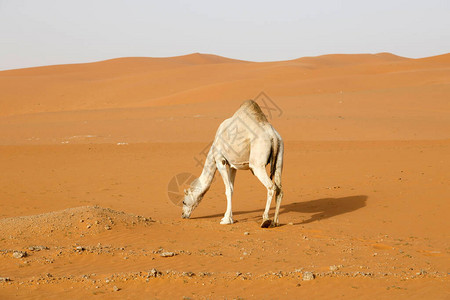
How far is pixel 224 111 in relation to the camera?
3622 centimetres

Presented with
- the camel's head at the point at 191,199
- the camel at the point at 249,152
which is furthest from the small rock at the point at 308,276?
the camel's head at the point at 191,199

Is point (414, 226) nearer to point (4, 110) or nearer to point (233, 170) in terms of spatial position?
point (233, 170)

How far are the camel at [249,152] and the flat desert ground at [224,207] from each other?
32.7 inches

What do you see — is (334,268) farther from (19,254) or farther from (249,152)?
(19,254)

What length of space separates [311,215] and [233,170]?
245 centimetres

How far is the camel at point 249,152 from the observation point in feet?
37.4

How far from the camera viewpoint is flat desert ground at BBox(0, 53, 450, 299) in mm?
7594

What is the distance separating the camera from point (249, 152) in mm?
11641

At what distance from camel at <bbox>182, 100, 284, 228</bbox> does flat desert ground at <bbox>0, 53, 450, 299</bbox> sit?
831mm

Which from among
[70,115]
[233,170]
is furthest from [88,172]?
[70,115]

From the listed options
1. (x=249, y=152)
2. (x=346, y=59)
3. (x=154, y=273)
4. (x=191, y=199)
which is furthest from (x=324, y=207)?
(x=346, y=59)

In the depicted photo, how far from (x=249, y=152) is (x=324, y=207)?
3.85 m

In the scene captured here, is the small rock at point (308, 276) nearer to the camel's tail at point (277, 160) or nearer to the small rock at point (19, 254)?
the camel's tail at point (277, 160)

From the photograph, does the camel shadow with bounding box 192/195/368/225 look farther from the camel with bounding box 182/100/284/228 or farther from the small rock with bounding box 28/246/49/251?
the small rock with bounding box 28/246/49/251
